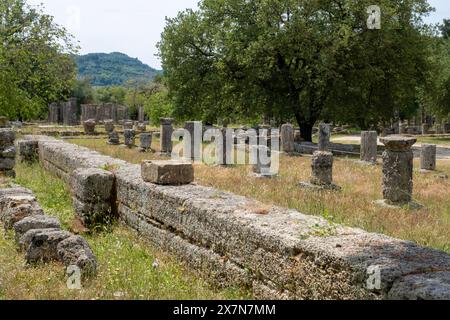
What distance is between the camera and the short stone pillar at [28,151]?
54.7 ft

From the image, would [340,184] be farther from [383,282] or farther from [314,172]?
[383,282]

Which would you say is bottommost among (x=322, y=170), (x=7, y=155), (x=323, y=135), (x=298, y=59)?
(x=322, y=170)

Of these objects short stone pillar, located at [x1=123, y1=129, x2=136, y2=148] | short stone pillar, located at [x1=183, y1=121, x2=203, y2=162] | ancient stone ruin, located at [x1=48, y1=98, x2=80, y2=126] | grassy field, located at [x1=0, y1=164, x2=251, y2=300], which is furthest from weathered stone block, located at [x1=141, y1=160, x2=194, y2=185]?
ancient stone ruin, located at [x1=48, y1=98, x2=80, y2=126]

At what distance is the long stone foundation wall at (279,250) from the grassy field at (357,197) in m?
0.86

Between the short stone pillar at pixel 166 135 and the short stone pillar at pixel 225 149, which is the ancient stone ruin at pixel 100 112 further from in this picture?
the short stone pillar at pixel 225 149

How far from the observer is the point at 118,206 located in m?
8.38

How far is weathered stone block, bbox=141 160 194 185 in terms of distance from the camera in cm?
716

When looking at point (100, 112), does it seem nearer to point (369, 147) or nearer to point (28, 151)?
point (28, 151)

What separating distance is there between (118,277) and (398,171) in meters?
8.34

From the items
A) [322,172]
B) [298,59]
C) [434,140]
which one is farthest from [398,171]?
[434,140]

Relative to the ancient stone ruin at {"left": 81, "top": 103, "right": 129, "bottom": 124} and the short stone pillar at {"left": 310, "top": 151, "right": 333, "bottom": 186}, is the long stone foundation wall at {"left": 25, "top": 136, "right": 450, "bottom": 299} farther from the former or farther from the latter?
the ancient stone ruin at {"left": 81, "top": 103, "right": 129, "bottom": 124}

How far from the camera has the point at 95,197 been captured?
835 centimetres

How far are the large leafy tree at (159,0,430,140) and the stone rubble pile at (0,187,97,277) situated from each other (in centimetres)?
2015

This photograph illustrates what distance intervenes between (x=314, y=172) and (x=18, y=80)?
18.6m
